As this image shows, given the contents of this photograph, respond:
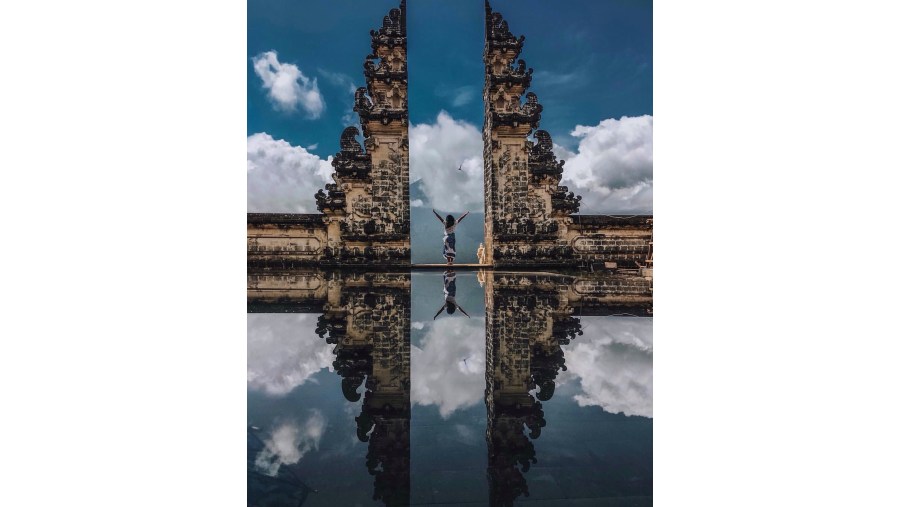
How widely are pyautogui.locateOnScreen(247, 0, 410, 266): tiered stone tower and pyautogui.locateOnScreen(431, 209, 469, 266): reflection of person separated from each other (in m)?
1.08

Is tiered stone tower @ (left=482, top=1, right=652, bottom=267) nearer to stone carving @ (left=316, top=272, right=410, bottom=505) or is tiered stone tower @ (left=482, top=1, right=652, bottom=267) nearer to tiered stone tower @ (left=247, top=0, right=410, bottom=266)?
tiered stone tower @ (left=247, top=0, right=410, bottom=266)

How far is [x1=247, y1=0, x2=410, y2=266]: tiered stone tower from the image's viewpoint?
1161 cm

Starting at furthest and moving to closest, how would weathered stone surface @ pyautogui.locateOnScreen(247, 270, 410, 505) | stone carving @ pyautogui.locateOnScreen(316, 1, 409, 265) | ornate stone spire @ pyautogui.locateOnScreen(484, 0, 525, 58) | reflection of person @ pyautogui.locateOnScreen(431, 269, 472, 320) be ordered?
ornate stone spire @ pyautogui.locateOnScreen(484, 0, 525, 58) → stone carving @ pyautogui.locateOnScreen(316, 1, 409, 265) → reflection of person @ pyautogui.locateOnScreen(431, 269, 472, 320) → weathered stone surface @ pyautogui.locateOnScreen(247, 270, 410, 505)

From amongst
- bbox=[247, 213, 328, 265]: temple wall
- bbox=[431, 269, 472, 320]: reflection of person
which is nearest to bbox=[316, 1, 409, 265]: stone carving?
bbox=[247, 213, 328, 265]: temple wall

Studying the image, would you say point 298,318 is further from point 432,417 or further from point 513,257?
point 513,257

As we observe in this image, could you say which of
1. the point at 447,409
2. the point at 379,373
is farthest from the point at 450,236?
the point at 447,409

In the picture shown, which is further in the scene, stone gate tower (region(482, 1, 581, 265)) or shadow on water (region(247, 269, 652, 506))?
stone gate tower (region(482, 1, 581, 265))

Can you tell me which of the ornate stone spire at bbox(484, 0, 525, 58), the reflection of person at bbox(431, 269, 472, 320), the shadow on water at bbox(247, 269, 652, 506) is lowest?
the shadow on water at bbox(247, 269, 652, 506)

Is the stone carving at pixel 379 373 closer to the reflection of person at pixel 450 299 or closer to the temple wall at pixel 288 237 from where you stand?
the reflection of person at pixel 450 299

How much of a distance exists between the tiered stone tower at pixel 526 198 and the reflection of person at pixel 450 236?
858mm

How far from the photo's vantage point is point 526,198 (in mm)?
11750

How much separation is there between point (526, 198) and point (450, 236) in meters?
2.14

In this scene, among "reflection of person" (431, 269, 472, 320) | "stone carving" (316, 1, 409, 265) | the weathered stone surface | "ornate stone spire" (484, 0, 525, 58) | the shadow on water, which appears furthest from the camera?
"ornate stone spire" (484, 0, 525, 58)

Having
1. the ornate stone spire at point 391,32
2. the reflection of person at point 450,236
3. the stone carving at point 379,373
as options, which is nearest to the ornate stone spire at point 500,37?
the ornate stone spire at point 391,32
